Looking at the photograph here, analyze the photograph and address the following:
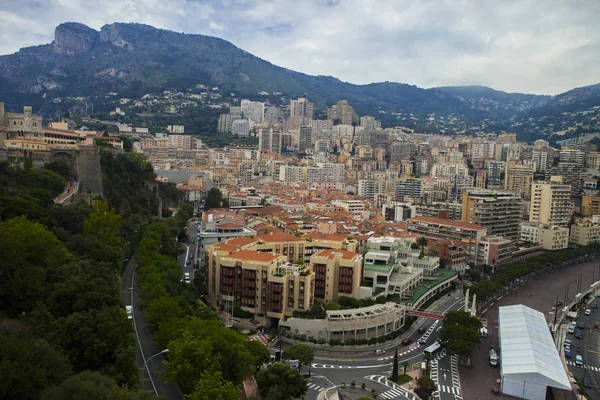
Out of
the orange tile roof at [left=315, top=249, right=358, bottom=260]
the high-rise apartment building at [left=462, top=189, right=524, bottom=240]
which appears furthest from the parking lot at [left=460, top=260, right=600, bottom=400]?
the orange tile roof at [left=315, top=249, right=358, bottom=260]

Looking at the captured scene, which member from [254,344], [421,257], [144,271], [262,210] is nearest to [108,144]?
[262,210]

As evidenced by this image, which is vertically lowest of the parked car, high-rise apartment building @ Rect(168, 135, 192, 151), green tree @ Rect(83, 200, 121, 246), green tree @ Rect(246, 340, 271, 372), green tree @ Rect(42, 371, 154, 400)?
the parked car

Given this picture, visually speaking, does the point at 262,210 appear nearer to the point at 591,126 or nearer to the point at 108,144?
the point at 108,144

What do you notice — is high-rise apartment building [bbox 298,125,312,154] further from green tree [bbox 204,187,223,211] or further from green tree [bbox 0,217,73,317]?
green tree [bbox 0,217,73,317]

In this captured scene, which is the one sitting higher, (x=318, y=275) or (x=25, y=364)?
(x=25, y=364)

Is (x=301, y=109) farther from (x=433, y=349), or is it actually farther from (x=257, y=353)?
(x=257, y=353)

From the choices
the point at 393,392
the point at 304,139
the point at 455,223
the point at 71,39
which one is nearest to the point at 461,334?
the point at 393,392

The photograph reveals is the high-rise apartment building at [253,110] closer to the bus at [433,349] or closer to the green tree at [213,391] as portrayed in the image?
the bus at [433,349]
